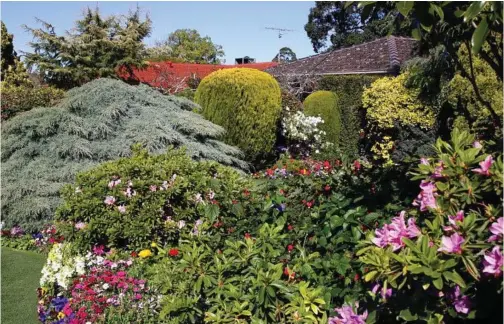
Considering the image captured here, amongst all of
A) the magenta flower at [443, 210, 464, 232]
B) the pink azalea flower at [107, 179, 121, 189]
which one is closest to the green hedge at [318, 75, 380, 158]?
the pink azalea flower at [107, 179, 121, 189]

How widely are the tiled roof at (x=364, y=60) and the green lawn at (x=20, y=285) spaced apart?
511 inches

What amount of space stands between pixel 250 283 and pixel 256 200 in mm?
1216

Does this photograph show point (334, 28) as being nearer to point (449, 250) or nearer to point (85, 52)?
point (85, 52)

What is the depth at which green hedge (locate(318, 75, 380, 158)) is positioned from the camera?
12625 mm

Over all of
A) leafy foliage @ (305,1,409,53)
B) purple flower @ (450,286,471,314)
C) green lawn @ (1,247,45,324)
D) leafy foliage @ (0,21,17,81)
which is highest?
leafy foliage @ (305,1,409,53)

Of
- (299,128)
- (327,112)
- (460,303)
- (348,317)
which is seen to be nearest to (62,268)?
(348,317)

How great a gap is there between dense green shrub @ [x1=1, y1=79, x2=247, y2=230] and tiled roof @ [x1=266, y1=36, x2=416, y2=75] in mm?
10134

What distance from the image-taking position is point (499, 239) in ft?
5.11

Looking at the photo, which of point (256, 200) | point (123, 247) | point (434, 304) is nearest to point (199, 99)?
point (123, 247)

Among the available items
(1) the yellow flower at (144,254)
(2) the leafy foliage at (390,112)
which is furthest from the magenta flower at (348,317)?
(2) the leafy foliage at (390,112)

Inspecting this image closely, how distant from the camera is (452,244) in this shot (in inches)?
63.7

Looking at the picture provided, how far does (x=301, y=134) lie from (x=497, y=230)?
9.18 m

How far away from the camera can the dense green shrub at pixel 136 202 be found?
164 inches

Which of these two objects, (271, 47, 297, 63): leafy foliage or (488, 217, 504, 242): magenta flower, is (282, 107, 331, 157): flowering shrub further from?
(271, 47, 297, 63): leafy foliage
